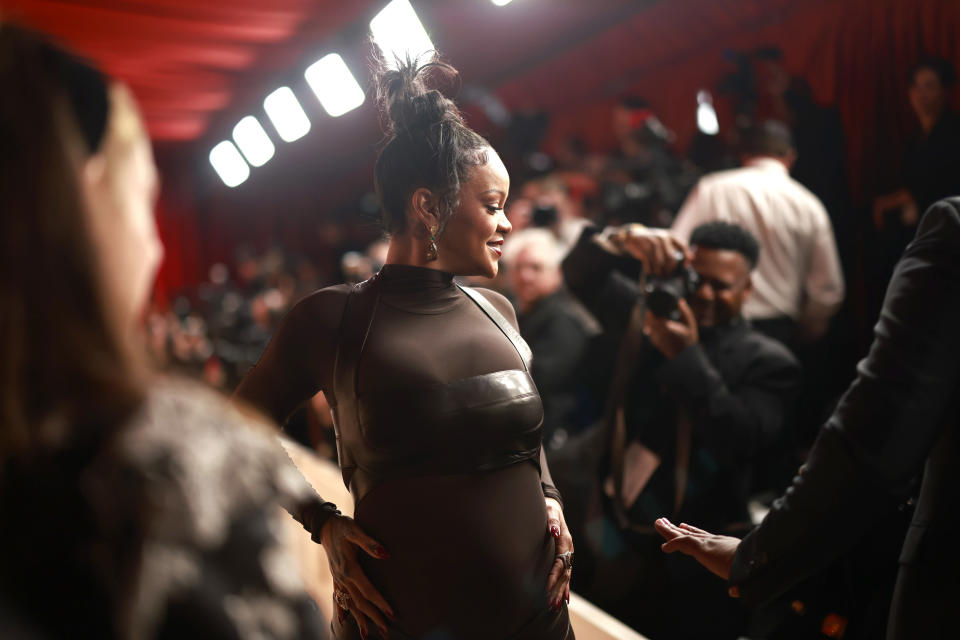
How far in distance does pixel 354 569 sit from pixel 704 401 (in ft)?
3.25

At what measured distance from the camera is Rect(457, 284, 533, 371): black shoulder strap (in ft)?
4.35

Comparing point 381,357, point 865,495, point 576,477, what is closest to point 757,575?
point 865,495

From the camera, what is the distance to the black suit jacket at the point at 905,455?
98 cm

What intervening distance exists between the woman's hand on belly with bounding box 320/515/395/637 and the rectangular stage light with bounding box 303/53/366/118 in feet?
13.2

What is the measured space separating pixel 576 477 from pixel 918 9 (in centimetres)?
220

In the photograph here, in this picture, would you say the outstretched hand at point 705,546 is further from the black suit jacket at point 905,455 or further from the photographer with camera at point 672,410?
the photographer with camera at point 672,410

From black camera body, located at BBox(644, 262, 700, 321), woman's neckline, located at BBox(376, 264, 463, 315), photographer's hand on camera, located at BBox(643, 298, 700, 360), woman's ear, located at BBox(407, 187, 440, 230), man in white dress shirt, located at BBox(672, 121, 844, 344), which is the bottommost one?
man in white dress shirt, located at BBox(672, 121, 844, 344)

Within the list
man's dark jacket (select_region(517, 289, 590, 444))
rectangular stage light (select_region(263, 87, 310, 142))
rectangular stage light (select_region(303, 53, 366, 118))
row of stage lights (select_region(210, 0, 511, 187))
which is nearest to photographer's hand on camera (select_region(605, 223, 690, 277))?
man's dark jacket (select_region(517, 289, 590, 444))

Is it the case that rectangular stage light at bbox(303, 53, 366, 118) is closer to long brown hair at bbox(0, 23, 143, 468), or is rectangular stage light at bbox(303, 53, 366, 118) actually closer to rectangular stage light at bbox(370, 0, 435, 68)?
rectangular stage light at bbox(370, 0, 435, 68)

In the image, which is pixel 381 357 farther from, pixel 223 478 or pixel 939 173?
pixel 939 173

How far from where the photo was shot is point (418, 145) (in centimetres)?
128

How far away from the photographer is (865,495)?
3.42ft

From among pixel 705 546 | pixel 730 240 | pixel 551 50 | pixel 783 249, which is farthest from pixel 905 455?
pixel 551 50

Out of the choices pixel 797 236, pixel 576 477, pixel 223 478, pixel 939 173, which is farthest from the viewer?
pixel 797 236
